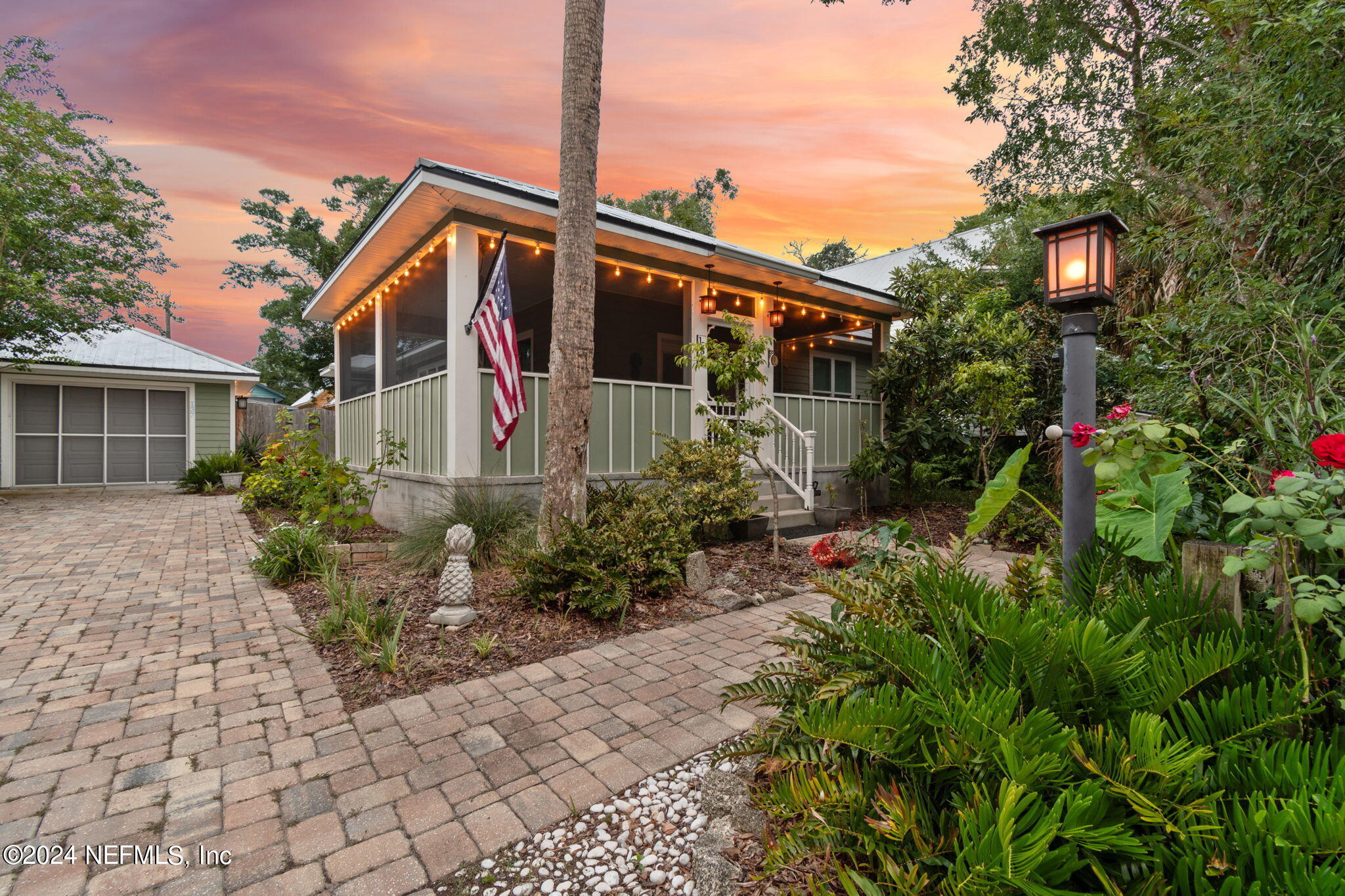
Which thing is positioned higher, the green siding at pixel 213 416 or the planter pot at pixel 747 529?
the green siding at pixel 213 416

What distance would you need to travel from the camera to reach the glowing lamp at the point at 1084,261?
8.28ft

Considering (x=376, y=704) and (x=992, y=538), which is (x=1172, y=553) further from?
(x=992, y=538)

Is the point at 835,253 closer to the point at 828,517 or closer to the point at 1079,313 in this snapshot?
the point at 828,517

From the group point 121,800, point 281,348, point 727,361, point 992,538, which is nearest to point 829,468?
point 992,538

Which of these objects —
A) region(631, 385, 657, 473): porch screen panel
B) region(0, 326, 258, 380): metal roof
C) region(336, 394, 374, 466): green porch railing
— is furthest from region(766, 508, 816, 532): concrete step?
region(0, 326, 258, 380): metal roof

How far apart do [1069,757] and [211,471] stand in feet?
47.6

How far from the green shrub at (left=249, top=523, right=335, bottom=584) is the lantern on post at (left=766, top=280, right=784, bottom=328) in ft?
19.9

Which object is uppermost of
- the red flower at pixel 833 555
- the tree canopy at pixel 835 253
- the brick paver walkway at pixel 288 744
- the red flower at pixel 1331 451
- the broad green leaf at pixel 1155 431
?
the tree canopy at pixel 835 253

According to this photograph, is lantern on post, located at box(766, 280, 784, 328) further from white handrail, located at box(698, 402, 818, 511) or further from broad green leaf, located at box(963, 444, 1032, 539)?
broad green leaf, located at box(963, 444, 1032, 539)

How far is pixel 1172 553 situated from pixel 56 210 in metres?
16.1

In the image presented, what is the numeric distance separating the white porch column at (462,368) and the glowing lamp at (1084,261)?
4.70 meters

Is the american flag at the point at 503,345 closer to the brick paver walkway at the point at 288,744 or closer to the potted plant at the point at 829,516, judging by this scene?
the brick paver walkway at the point at 288,744

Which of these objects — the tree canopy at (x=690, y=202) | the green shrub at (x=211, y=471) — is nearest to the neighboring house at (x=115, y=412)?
the green shrub at (x=211, y=471)

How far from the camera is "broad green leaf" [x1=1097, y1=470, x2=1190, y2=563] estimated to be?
1721 mm
